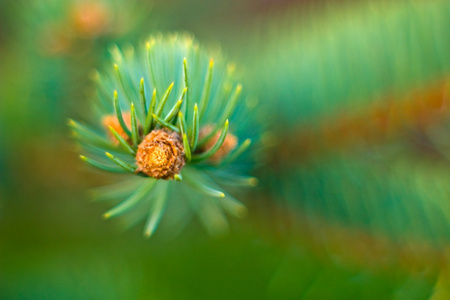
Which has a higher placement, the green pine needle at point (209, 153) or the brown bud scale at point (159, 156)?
the green pine needle at point (209, 153)

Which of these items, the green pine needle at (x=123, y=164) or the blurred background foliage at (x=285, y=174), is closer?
the green pine needle at (x=123, y=164)

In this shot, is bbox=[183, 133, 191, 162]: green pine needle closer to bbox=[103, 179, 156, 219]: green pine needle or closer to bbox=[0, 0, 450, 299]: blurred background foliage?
bbox=[103, 179, 156, 219]: green pine needle

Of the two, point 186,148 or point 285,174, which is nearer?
point 186,148

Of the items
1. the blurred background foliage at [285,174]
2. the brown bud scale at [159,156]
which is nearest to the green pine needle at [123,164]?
the brown bud scale at [159,156]

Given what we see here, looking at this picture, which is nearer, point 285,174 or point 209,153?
point 209,153

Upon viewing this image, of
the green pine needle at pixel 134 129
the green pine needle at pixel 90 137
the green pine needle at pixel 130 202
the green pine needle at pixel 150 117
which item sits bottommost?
the green pine needle at pixel 130 202

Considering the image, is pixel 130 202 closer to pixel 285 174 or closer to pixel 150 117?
pixel 150 117

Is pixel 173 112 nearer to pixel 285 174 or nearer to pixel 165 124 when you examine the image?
pixel 165 124

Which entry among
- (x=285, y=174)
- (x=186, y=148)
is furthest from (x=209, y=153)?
(x=285, y=174)

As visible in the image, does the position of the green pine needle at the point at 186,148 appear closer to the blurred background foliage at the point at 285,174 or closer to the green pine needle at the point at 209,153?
the green pine needle at the point at 209,153

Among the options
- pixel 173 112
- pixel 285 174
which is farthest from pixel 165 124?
pixel 285 174
